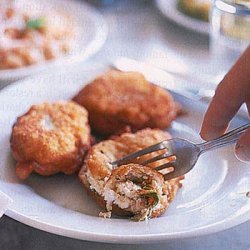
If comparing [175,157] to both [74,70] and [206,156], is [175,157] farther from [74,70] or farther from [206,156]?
[74,70]

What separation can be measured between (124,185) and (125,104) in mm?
271

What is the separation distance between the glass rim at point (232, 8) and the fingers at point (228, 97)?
559 millimetres

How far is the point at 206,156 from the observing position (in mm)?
1041

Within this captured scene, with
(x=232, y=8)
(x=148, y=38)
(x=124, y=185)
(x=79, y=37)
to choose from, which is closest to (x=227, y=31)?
(x=232, y=8)

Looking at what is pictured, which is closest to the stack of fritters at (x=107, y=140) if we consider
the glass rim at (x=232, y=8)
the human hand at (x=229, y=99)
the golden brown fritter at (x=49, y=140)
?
the golden brown fritter at (x=49, y=140)

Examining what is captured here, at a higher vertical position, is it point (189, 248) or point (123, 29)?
point (189, 248)

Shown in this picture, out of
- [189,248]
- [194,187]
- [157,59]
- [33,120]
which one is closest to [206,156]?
[194,187]

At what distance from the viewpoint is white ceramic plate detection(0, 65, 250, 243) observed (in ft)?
2.70

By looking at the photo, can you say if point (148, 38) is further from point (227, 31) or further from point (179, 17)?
point (227, 31)

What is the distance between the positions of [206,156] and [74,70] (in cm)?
35

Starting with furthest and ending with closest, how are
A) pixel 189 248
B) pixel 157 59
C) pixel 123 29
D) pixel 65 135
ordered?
pixel 123 29 < pixel 157 59 < pixel 65 135 < pixel 189 248

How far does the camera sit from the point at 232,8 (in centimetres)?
138

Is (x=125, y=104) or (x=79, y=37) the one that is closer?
(x=125, y=104)

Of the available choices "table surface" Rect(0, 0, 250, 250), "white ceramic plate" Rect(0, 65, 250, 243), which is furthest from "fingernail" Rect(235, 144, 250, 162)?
"table surface" Rect(0, 0, 250, 250)
